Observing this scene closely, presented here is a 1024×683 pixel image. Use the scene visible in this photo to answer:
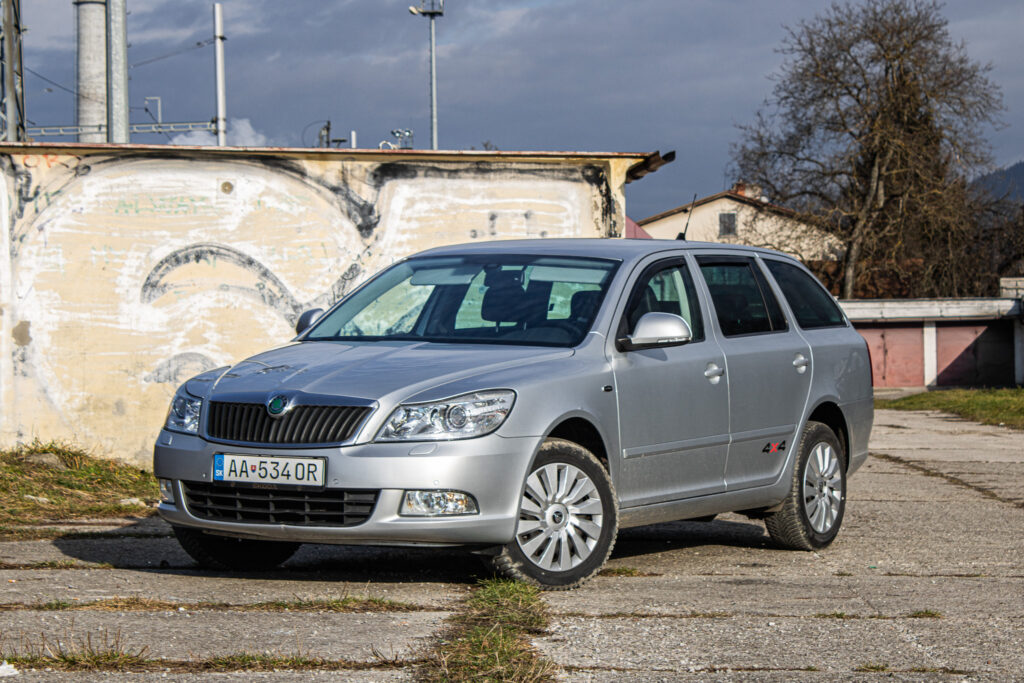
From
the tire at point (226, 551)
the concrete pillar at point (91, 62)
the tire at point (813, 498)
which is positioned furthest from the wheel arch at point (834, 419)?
the concrete pillar at point (91, 62)

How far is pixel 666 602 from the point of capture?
568 centimetres

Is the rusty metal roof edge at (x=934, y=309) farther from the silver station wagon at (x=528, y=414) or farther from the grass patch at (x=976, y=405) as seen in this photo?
the silver station wagon at (x=528, y=414)

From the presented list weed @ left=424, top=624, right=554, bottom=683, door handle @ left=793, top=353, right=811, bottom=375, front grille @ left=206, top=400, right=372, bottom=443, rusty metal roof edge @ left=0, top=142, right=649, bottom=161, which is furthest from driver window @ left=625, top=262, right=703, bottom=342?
rusty metal roof edge @ left=0, top=142, right=649, bottom=161

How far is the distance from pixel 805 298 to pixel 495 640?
14.0ft

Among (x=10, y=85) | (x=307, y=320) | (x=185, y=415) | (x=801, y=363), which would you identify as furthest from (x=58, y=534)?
(x=10, y=85)

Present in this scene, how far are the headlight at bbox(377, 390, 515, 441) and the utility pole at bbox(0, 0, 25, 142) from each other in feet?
35.9

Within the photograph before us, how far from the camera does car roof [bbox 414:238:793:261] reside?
6883 millimetres

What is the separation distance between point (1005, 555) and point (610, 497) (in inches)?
103

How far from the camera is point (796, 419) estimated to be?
7516mm

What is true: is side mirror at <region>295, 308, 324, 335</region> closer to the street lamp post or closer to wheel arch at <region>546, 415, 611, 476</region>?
wheel arch at <region>546, 415, 611, 476</region>

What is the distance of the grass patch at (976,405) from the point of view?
24000mm

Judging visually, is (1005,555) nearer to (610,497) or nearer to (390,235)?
(610,497)

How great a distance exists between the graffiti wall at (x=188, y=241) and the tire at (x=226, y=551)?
19.0 ft

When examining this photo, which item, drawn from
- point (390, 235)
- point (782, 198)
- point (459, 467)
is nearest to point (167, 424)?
point (459, 467)
